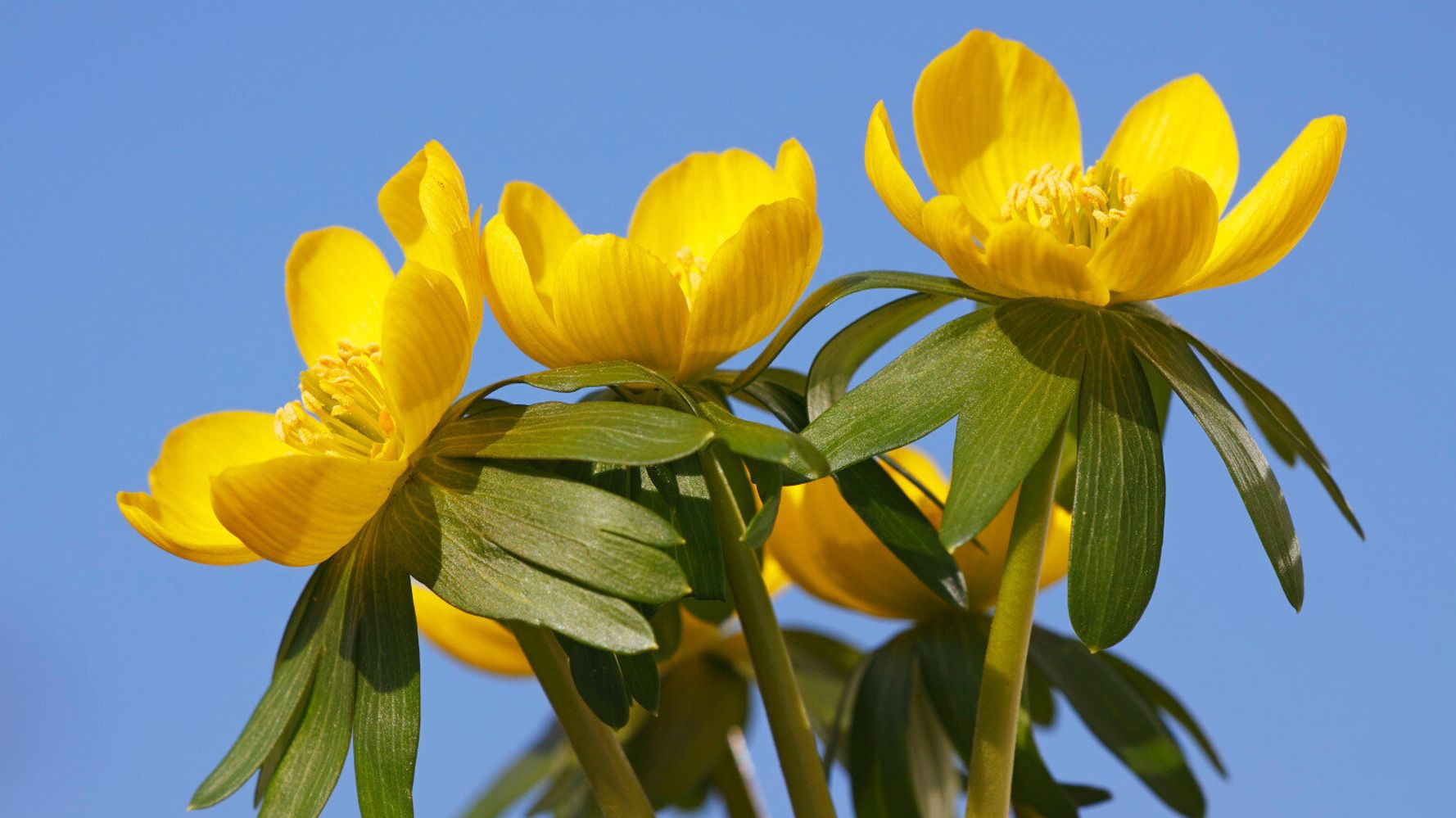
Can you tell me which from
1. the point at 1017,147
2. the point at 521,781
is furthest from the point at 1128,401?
the point at 521,781

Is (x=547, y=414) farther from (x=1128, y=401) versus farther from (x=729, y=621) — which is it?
(x=729, y=621)

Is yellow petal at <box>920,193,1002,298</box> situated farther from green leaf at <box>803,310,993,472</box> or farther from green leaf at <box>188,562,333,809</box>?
green leaf at <box>188,562,333,809</box>

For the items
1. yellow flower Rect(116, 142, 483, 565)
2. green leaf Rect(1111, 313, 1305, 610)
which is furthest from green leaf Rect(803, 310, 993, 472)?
yellow flower Rect(116, 142, 483, 565)

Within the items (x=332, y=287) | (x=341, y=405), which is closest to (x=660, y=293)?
(x=341, y=405)

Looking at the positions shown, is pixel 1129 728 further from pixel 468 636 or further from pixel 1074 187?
pixel 468 636

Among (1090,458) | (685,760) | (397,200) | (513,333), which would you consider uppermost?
(397,200)

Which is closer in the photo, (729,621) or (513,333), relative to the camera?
(513,333)
